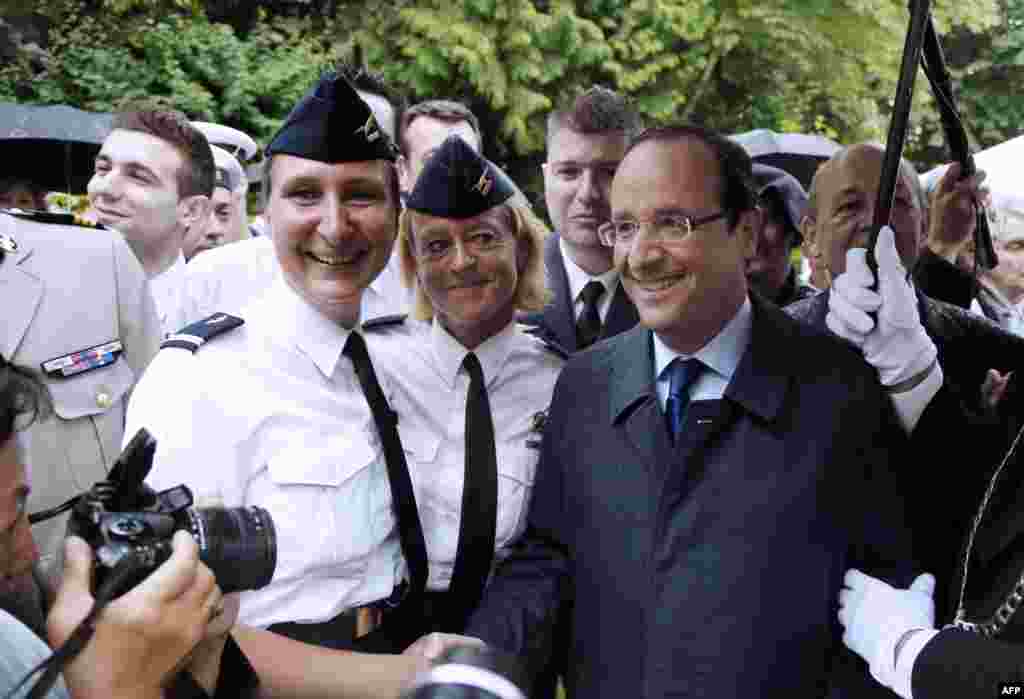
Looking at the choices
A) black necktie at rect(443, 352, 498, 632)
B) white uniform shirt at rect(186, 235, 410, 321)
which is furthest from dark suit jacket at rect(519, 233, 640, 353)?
black necktie at rect(443, 352, 498, 632)

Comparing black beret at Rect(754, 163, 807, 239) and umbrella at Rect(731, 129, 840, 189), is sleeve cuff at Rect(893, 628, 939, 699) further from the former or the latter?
umbrella at Rect(731, 129, 840, 189)

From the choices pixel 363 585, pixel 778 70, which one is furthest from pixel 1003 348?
pixel 778 70

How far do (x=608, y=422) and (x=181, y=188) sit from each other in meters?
2.45

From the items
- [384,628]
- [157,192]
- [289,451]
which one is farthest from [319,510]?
[157,192]

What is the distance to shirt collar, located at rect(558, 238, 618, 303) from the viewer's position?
391 cm

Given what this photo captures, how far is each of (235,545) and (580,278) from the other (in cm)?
248

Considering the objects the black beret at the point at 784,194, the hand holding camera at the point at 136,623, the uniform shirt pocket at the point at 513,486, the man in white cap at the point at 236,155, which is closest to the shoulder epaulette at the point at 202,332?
the uniform shirt pocket at the point at 513,486

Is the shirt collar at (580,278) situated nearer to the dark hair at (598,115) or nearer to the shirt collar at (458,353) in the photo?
the dark hair at (598,115)

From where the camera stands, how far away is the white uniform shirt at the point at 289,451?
233 centimetres

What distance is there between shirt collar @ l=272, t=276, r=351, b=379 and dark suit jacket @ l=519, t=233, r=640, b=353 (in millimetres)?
1244

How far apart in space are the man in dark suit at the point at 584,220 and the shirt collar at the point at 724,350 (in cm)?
120

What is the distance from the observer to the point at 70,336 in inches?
119

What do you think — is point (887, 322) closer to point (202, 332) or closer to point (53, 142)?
point (202, 332)

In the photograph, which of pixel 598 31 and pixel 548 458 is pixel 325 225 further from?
pixel 598 31
